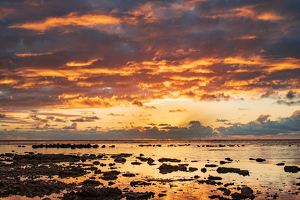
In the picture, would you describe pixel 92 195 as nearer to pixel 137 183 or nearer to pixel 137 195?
pixel 137 195

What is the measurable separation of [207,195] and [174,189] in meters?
4.78

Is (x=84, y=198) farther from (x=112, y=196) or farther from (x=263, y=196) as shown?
(x=263, y=196)

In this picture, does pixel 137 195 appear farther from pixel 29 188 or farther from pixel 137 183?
pixel 29 188

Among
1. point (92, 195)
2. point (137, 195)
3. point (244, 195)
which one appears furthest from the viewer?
point (244, 195)

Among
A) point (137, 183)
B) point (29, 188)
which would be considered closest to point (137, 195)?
point (137, 183)

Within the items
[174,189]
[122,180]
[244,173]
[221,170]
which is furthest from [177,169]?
[174,189]

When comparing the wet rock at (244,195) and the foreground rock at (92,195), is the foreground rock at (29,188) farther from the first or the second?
the wet rock at (244,195)

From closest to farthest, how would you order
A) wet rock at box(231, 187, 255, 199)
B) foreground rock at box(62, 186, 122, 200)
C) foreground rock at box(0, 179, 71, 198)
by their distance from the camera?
foreground rock at box(62, 186, 122, 200)
wet rock at box(231, 187, 255, 199)
foreground rock at box(0, 179, 71, 198)

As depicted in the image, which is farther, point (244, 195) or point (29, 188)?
point (29, 188)

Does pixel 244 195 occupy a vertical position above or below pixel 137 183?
above

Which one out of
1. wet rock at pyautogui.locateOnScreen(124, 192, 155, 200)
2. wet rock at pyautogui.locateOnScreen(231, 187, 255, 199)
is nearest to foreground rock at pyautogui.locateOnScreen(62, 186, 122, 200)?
wet rock at pyautogui.locateOnScreen(124, 192, 155, 200)

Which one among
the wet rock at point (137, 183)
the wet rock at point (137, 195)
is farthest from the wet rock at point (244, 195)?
the wet rock at point (137, 183)

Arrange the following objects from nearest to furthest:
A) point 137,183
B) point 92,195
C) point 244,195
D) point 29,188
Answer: point 92,195
point 244,195
point 29,188
point 137,183

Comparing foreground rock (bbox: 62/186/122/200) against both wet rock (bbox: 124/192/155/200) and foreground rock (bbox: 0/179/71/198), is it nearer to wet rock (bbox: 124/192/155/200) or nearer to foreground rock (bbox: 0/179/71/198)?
wet rock (bbox: 124/192/155/200)
